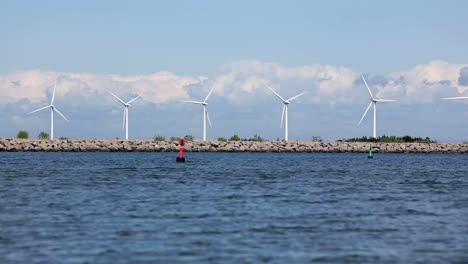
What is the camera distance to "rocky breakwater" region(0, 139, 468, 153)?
125 meters

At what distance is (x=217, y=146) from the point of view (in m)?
134

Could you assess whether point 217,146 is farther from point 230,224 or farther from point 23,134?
point 230,224

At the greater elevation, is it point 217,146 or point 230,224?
point 217,146

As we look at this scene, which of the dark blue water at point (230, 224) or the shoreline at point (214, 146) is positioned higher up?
the shoreline at point (214, 146)

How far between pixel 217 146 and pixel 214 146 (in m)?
0.79

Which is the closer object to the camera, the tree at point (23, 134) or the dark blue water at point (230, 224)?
the dark blue water at point (230, 224)

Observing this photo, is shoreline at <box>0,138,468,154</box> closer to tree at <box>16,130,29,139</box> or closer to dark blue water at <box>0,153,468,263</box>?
tree at <box>16,130,29,139</box>

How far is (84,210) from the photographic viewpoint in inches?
1045

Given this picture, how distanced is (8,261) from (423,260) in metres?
Result: 8.58

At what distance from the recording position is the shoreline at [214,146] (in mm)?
124500

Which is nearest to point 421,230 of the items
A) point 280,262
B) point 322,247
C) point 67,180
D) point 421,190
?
point 322,247

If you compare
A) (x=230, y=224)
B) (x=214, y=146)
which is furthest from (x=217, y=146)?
(x=230, y=224)

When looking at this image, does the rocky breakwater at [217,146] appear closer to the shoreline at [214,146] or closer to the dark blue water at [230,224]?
the shoreline at [214,146]

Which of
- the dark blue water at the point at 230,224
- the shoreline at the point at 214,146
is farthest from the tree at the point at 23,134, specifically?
the dark blue water at the point at 230,224
